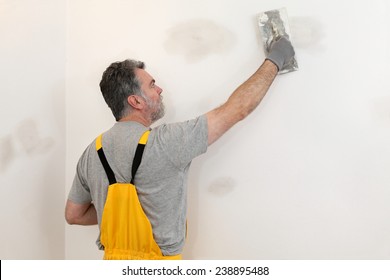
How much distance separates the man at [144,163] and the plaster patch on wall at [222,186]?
29 cm

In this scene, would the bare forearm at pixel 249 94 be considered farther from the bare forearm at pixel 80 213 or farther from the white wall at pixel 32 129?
the white wall at pixel 32 129

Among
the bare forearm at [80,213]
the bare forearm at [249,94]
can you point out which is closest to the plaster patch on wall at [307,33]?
the bare forearm at [249,94]

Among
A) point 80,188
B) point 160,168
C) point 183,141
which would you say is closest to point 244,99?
point 183,141

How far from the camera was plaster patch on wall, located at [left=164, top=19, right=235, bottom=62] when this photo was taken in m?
1.72

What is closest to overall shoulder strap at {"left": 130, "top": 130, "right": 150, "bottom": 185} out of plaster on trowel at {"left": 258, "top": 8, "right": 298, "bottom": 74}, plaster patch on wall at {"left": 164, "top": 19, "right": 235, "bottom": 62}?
plaster patch on wall at {"left": 164, "top": 19, "right": 235, "bottom": 62}

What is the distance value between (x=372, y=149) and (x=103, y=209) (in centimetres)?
111

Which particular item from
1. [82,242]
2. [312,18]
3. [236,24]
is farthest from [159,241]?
[312,18]

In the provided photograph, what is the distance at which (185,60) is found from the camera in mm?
1779

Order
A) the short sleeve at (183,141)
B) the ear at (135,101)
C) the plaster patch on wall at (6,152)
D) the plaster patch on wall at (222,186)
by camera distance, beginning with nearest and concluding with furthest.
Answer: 1. the short sleeve at (183,141)
2. the ear at (135,101)
3. the plaster patch on wall at (6,152)
4. the plaster patch on wall at (222,186)

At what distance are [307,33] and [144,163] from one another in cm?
89

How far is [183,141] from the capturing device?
136 centimetres

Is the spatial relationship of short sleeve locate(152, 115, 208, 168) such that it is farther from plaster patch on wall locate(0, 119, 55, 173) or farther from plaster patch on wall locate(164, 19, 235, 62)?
plaster patch on wall locate(0, 119, 55, 173)

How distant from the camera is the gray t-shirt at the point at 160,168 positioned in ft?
4.47

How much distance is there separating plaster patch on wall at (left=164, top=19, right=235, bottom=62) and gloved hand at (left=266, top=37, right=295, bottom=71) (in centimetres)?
22
